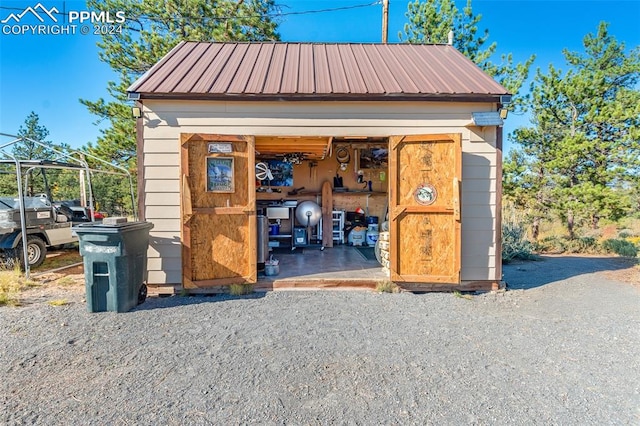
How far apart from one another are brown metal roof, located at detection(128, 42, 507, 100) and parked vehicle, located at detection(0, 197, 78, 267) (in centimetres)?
367

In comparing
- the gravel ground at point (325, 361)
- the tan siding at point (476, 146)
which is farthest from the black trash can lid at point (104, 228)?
the tan siding at point (476, 146)

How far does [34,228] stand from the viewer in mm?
5938

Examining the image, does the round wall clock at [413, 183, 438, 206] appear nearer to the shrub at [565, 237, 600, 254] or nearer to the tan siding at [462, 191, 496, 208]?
the tan siding at [462, 191, 496, 208]

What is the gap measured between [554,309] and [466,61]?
424 cm

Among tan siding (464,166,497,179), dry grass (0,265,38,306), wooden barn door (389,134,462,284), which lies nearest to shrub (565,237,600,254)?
tan siding (464,166,497,179)

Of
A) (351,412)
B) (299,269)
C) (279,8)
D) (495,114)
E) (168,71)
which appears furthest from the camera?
(279,8)

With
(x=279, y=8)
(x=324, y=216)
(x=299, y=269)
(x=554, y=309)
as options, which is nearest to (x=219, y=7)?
(x=279, y=8)

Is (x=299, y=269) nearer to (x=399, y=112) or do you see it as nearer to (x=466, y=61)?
(x=399, y=112)

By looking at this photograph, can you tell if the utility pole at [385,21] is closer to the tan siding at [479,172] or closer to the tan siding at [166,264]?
the tan siding at [479,172]

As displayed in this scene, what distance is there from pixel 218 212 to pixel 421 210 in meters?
2.78

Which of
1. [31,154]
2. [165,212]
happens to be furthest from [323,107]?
[31,154]

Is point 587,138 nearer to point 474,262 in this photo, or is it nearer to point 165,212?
point 474,262

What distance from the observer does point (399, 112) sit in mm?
4508

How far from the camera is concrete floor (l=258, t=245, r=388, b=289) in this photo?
455 cm
